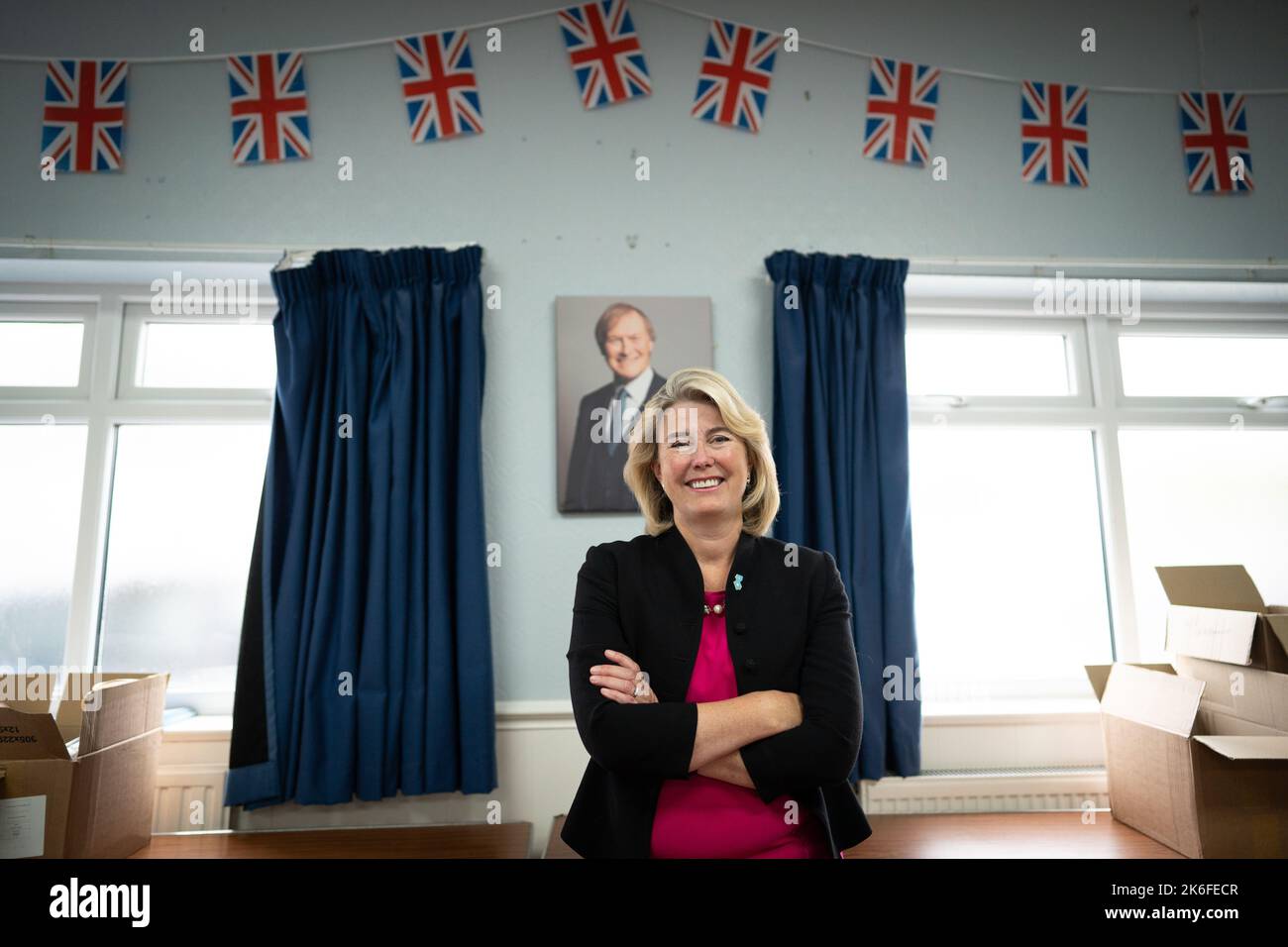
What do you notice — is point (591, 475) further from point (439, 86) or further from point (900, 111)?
point (900, 111)

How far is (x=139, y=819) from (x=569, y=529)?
4.48 feet

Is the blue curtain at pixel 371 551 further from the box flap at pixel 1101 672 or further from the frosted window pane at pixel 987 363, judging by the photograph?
the box flap at pixel 1101 672

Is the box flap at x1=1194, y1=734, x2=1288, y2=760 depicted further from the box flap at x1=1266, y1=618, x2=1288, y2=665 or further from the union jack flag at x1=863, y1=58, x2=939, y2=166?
the union jack flag at x1=863, y1=58, x2=939, y2=166

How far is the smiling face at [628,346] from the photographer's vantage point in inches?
82.0

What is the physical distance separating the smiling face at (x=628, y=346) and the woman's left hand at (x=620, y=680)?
3.89 ft

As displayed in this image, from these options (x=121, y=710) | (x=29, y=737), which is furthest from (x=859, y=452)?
(x=29, y=737)

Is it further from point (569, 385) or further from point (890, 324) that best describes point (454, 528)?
point (890, 324)

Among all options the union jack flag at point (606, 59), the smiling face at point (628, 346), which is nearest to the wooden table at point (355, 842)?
the smiling face at point (628, 346)

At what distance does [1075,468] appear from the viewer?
2.49 m

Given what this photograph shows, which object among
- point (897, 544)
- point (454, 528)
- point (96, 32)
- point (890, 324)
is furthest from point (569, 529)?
point (96, 32)

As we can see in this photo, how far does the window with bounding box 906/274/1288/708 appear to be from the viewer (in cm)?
240

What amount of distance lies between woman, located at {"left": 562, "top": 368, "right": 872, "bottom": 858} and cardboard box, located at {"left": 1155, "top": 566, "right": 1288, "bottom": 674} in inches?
54.7

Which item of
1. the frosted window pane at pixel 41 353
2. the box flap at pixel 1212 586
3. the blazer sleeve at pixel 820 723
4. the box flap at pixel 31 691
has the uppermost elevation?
the frosted window pane at pixel 41 353

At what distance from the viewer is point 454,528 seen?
1.99 meters
